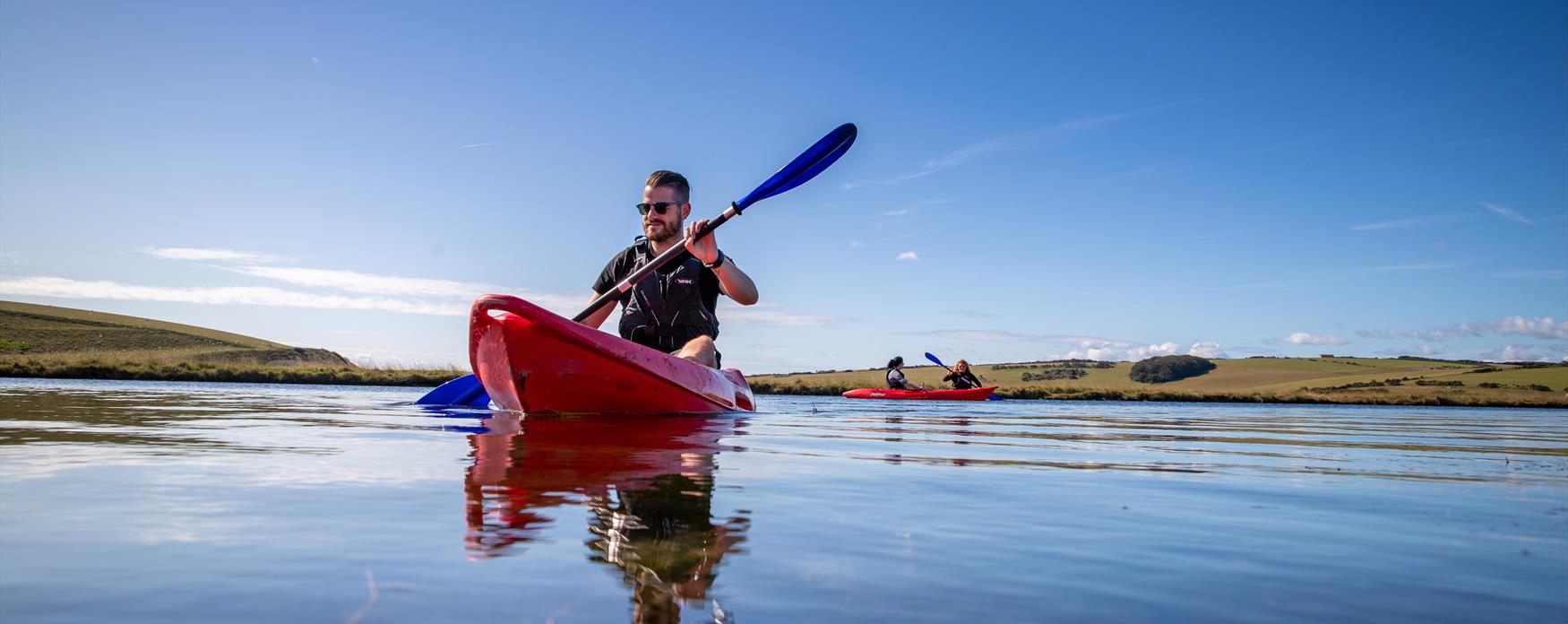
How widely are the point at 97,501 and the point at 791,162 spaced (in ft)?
23.0

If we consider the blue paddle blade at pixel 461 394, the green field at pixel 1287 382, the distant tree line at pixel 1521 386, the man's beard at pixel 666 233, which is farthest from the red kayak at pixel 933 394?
the distant tree line at pixel 1521 386

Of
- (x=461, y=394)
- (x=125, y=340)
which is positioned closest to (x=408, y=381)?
(x=461, y=394)

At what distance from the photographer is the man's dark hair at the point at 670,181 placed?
7.76m

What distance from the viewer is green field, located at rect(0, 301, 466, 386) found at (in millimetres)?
29562

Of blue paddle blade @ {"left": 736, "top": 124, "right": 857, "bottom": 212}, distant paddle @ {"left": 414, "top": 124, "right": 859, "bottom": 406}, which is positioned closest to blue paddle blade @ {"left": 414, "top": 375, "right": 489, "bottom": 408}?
distant paddle @ {"left": 414, "top": 124, "right": 859, "bottom": 406}

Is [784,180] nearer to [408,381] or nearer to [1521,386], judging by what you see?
[408,381]

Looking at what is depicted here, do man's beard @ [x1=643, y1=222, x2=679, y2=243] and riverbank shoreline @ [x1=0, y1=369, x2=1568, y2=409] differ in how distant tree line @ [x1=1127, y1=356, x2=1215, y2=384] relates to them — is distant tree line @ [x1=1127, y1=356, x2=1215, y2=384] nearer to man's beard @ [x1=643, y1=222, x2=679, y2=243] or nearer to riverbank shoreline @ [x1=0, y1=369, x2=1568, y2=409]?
riverbank shoreline @ [x1=0, y1=369, x2=1568, y2=409]

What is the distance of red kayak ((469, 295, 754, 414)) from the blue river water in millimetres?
2645

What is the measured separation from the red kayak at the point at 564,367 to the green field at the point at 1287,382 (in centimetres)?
3007

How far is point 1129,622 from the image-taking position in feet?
3.49

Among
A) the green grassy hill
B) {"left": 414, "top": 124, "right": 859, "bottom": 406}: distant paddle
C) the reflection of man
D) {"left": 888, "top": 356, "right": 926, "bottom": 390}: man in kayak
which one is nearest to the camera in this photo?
the reflection of man

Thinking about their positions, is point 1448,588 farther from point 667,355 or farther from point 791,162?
point 791,162

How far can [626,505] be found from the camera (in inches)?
73.5

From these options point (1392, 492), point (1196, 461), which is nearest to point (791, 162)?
point (1196, 461)
